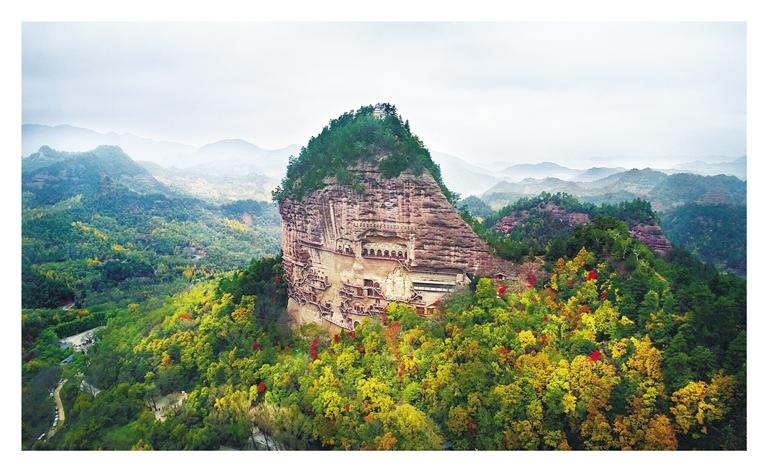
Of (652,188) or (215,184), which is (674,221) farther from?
(215,184)

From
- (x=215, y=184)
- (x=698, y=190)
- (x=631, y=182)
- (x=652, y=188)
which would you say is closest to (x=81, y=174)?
(x=215, y=184)

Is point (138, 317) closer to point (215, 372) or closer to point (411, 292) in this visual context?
point (215, 372)

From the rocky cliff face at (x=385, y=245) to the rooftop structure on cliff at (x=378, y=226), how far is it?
22 millimetres

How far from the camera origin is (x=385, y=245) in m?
11.6

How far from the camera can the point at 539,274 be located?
1125 centimetres

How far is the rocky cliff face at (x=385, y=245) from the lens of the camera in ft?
36.6

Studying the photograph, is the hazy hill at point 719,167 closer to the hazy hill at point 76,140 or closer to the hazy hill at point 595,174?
the hazy hill at point 595,174

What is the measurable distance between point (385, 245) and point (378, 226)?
1.57ft

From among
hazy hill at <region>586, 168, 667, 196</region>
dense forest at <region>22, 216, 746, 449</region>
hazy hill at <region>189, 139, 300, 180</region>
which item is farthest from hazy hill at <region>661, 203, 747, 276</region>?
hazy hill at <region>189, 139, 300, 180</region>

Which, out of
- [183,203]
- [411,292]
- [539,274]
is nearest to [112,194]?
[183,203]

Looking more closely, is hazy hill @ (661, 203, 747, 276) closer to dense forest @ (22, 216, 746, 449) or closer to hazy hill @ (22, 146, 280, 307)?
dense forest @ (22, 216, 746, 449)

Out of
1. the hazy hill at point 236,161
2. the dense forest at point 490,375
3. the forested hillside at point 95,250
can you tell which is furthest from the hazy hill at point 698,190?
the hazy hill at point 236,161

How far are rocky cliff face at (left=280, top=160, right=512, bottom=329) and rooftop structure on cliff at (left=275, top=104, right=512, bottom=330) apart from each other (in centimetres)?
2

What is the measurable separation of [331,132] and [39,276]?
917 cm
